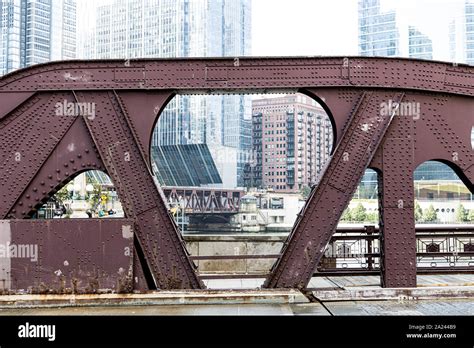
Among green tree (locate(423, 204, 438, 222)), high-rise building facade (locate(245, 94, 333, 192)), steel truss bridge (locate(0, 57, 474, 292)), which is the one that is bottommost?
green tree (locate(423, 204, 438, 222))

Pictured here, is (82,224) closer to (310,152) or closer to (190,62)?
(190,62)

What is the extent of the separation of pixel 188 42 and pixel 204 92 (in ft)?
452

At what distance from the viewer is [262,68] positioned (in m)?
9.77

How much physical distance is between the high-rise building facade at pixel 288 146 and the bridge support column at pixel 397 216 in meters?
136

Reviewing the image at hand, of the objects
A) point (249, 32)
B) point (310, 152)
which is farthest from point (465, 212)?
point (249, 32)

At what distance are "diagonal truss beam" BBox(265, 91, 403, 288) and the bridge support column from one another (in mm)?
453

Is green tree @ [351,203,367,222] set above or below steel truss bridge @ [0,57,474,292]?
below

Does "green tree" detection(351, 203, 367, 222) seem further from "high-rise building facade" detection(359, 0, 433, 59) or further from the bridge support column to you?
the bridge support column

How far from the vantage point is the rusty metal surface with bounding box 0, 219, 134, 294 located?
30.2 feet

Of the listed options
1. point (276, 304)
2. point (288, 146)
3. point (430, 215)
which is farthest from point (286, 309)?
point (288, 146)

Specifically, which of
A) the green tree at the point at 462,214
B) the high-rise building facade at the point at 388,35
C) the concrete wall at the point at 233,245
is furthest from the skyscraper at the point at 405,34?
the concrete wall at the point at 233,245

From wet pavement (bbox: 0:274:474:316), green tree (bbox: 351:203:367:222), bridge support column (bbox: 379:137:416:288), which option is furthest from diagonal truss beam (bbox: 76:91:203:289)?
green tree (bbox: 351:203:367:222)

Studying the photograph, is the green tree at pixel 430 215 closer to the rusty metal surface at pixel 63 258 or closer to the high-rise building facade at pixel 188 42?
the high-rise building facade at pixel 188 42
